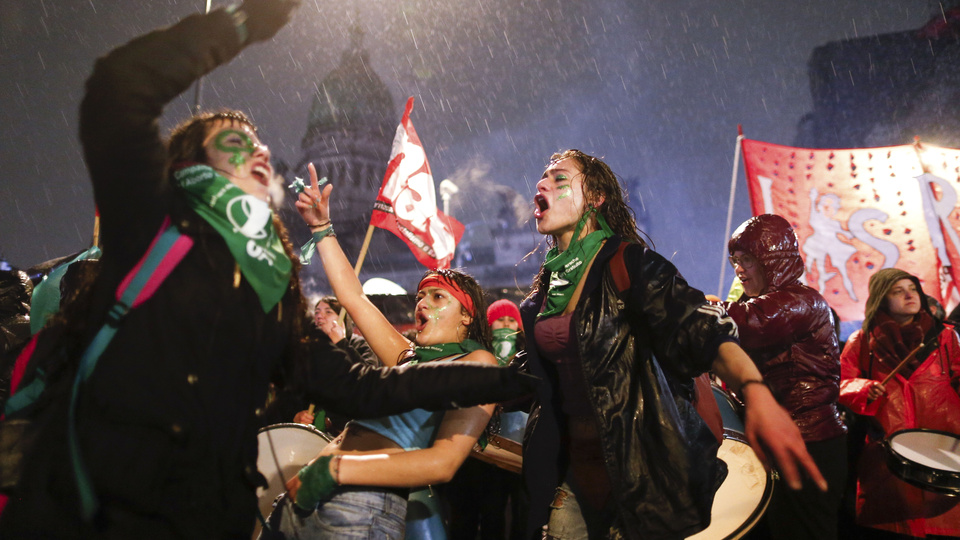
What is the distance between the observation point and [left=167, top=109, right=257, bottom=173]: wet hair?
5.07ft

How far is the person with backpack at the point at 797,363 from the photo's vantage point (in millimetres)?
3445

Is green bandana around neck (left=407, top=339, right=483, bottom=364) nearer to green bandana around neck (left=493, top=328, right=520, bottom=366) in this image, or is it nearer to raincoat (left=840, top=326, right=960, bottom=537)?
green bandana around neck (left=493, top=328, right=520, bottom=366)

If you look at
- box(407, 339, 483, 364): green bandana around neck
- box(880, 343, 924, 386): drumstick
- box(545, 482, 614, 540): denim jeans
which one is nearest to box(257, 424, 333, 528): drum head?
box(407, 339, 483, 364): green bandana around neck

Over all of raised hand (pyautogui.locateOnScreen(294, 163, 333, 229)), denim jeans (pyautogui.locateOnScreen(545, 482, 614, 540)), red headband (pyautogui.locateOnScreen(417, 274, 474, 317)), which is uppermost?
raised hand (pyautogui.locateOnScreen(294, 163, 333, 229))

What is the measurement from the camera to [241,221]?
1424 mm

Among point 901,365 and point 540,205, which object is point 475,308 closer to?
point 540,205

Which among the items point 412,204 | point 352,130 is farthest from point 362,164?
point 412,204

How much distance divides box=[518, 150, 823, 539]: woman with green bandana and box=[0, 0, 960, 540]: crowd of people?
0.03 feet

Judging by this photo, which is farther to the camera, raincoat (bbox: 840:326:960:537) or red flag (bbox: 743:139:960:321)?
red flag (bbox: 743:139:960:321)

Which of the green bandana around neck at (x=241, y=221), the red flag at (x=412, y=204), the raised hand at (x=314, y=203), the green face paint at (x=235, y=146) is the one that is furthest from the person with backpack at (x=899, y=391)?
the green face paint at (x=235, y=146)

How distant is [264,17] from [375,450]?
1.69 metres

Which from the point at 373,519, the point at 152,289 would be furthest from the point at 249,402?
the point at 373,519

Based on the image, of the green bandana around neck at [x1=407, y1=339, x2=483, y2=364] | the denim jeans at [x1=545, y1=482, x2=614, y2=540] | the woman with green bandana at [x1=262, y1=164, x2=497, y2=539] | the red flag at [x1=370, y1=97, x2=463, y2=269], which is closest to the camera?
the woman with green bandana at [x1=262, y1=164, x2=497, y2=539]

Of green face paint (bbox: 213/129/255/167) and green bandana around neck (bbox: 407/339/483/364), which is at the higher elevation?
green face paint (bbox: 213/129/255/167)
